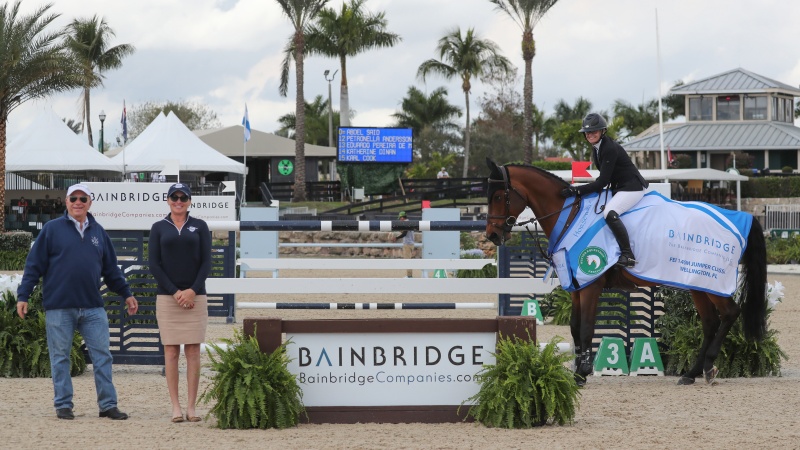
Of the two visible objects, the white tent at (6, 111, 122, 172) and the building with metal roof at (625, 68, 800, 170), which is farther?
the building with metal roof at (625, 68, 800, 170)

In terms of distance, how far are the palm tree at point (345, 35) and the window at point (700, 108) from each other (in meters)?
19.0

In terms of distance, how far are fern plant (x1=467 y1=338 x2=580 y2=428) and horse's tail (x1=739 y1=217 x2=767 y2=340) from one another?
2879mm

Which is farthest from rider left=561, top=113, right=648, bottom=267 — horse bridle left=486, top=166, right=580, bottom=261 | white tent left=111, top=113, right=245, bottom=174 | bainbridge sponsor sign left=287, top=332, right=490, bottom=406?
white tent left=111, top=113, right=245, bottom=174

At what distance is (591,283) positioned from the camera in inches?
378

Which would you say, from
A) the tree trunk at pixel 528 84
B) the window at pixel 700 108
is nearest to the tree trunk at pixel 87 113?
the tree trunk at pixel 528 84

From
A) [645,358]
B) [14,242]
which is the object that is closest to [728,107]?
[14,242]

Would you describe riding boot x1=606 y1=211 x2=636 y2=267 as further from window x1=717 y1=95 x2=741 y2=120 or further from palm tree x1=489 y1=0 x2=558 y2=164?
window x1=717 y1=95 x2=741 y2=120

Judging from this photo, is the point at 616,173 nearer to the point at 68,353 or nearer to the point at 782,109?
the point at 68,353

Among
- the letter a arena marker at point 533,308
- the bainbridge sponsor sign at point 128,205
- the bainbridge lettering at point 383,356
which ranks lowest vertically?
the bainbridge lettering at point 383,356

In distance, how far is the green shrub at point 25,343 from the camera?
1007 cm

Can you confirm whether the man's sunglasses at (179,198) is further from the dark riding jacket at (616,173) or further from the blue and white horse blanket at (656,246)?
the dark riding jacket at (616,173)

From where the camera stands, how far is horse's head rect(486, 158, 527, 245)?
31.7 ft

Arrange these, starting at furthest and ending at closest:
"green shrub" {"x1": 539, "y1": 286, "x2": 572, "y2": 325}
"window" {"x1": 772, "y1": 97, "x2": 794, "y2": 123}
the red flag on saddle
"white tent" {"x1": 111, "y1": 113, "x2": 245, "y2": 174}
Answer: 1. "window" {"x1": 772, "y1": 97, "x2": 794, "y2": 123}
2. "white tent" {"x1": 111, "y1": 113, "x2": 245, "y2": 174}
3. the red flag on saddle
4. "green shrub" {"x1": 539, "y1": 286, "x2": 572, "y2": 325}

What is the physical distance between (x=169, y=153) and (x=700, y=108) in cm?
3643
